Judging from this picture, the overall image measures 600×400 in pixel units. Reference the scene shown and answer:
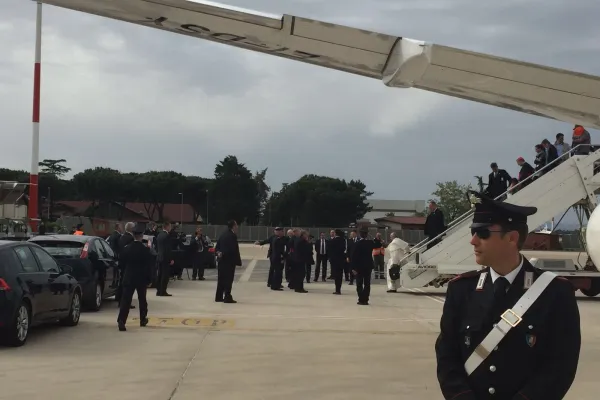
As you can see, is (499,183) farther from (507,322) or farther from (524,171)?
(507,322)

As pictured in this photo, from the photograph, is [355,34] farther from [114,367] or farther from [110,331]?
[110,331]

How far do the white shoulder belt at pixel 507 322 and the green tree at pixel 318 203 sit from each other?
11348 cm

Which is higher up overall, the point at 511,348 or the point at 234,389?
the point at 511,348

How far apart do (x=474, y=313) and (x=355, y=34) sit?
3.68 meters

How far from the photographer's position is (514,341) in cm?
309

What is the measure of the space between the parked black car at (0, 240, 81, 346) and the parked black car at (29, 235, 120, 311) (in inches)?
61.8

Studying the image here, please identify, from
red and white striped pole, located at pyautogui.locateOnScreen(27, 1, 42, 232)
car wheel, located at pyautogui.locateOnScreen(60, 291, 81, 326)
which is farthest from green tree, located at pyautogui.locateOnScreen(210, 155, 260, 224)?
car wheel, located at pyautogui.locateOnScreen(60, 291, 81, 326)

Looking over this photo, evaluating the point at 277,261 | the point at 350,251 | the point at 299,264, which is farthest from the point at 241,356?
the point at 350,251

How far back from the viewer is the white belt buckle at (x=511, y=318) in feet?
10.0

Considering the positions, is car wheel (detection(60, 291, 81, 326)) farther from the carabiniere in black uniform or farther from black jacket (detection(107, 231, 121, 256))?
Result: the carabiniere in black uniform

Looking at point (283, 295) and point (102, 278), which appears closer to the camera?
point (102, 278)

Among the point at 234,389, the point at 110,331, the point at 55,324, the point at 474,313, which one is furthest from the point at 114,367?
Result: the point at 474,313

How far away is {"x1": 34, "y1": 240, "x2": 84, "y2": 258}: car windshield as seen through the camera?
14108 mm

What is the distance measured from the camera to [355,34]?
249 inches
